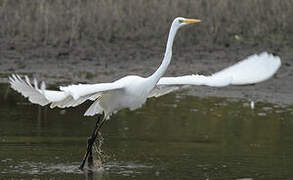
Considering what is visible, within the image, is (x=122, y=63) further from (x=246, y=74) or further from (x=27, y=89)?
(x=27, y=89)

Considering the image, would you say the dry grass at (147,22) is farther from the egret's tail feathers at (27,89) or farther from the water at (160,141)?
the egret's tail feathers at (27,89)

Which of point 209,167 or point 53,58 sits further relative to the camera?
point 53,58

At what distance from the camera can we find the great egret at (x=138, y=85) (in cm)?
838

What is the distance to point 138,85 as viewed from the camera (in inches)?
372

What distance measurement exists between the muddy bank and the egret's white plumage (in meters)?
4.96

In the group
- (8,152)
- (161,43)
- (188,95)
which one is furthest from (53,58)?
(8,152)

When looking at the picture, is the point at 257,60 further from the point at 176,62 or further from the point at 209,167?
the point at 176,62

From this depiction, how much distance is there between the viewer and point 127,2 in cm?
1938

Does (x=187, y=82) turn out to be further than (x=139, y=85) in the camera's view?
No

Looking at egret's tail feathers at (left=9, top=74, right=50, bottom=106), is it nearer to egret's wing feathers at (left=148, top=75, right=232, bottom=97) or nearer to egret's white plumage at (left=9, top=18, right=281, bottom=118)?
egret's white plumage at (left=9, top=18, right=281, bottom=118)

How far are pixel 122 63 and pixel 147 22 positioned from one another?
226 centimetres

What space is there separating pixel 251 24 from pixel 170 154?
867 centimetres

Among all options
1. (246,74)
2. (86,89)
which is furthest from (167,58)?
(86,89)

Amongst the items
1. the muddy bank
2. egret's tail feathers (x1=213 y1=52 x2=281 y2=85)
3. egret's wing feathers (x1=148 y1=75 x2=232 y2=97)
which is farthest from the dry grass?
egret's tail feathers (x1=213 y1=52 x2=281 y2=85)
